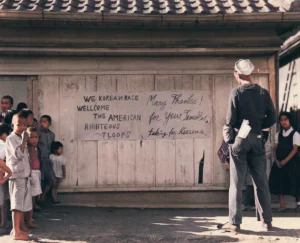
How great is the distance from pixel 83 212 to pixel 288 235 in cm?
314

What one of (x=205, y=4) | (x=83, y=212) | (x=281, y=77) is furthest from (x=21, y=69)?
(x=281, y=77)

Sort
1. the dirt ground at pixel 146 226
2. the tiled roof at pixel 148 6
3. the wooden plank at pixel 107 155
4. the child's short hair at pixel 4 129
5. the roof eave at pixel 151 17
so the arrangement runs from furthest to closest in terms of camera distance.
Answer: the wooden plank at pixel 107 155 < the tiled roof at pixel 148 6 < the roof eave at pixel 151 17 < the child's short hair at pixel 4 129 < the dirt ground at pixel 146 226

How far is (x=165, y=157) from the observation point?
800 centimetres

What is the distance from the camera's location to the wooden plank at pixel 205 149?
26.3ft

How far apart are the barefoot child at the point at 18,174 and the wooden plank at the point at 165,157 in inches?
107

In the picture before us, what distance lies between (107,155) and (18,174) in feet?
7.92

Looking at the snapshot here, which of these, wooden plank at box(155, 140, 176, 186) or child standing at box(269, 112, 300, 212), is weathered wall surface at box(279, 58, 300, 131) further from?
wooden plank at box(155, 140, 176, 186)

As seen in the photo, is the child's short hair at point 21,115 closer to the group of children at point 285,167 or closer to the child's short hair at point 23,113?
the child's short hair at point 23,113

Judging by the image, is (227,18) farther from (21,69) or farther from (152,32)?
(21,69)

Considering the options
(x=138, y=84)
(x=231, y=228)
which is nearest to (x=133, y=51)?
(x=138, y=84)

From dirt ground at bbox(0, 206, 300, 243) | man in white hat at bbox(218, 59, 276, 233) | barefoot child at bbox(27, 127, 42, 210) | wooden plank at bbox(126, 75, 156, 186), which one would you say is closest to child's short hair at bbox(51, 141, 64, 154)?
dirt ground at bbox(0, 206, 300, 243)

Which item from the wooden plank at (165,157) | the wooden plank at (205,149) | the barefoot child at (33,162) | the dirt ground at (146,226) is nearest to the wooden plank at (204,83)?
the wooden plank at (205,149)

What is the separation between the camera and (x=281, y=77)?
42.3 ft

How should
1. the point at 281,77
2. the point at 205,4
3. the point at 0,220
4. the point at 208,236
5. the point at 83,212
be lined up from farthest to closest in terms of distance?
the point at 281,77, the point at 205,4, the point at 83,212, the point at 0,220, the point at 208,236
